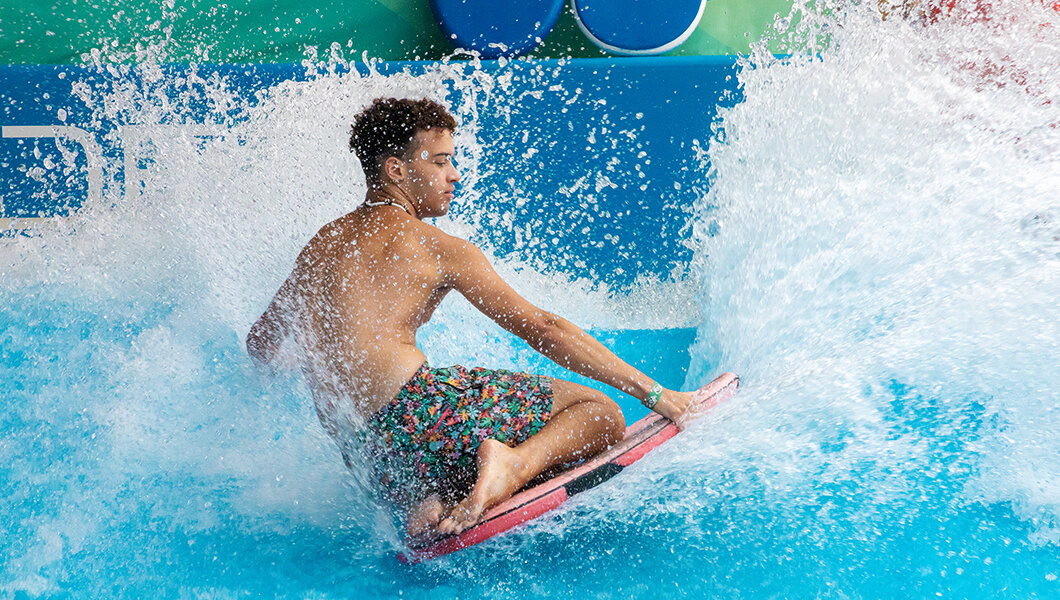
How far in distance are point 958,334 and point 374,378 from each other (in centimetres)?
194

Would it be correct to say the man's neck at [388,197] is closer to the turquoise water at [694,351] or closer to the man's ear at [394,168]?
the man's ear at [394,168]

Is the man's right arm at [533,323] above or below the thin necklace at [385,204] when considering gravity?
below

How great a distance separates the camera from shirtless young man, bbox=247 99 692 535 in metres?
1.82

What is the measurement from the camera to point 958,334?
2785mm

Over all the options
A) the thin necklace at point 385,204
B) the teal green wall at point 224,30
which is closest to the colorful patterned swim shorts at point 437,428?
the thin necklace at point 385,204

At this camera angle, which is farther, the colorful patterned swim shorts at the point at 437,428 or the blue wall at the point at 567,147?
the blue wall at the point at 567,147

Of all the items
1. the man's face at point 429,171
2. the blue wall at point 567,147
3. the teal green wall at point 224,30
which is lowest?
the man's face at point 429,171

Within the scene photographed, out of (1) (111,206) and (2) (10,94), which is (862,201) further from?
(2) (10,94)

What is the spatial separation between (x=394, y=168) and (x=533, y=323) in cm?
47

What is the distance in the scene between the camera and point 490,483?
5.76ft

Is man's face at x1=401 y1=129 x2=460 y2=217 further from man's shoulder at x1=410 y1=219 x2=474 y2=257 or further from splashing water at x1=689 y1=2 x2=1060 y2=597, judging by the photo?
splashing water at x1=689 y1=2 x2=1060 y2=597

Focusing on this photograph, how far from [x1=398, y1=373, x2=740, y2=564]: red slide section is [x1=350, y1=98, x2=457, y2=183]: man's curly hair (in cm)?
79

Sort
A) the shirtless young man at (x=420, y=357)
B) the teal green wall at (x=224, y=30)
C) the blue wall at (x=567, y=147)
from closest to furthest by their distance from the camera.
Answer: the shirtless young man at (x=420, y=357) < the blue wall at (x=567, y=147) < the teal green wall at (x=224, y=30)

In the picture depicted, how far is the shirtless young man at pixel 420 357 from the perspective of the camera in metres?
1.82
